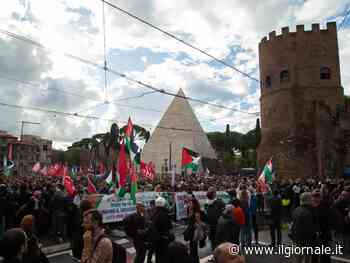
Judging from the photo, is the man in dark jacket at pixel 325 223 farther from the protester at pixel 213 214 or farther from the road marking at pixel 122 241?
the road marking at pixel 122 241

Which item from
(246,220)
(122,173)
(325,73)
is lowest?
(246,220)

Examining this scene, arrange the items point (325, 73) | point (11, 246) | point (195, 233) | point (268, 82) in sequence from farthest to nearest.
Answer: point (268, 82) < point (325, 73) < point (195, 233) < point (11, 246)

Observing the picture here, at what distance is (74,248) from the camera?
4137 millimetres

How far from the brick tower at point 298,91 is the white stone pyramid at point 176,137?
18.9 meters

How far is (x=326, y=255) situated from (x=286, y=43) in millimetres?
28401

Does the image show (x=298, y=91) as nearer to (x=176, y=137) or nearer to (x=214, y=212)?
(x=176, y=137)

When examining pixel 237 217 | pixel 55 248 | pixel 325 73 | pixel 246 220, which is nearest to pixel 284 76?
pixel 325 73

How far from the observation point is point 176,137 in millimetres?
49594

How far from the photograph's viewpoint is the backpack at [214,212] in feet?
20.8

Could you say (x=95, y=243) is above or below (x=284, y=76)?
below

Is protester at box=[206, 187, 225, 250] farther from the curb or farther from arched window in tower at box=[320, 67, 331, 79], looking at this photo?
arched window in tower at box=[320, 67, 331, 79]

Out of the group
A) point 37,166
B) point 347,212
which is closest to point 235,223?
point 347,212

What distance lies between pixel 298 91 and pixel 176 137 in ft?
76.3

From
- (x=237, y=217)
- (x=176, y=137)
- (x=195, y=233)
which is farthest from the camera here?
(x=176, y=137)
